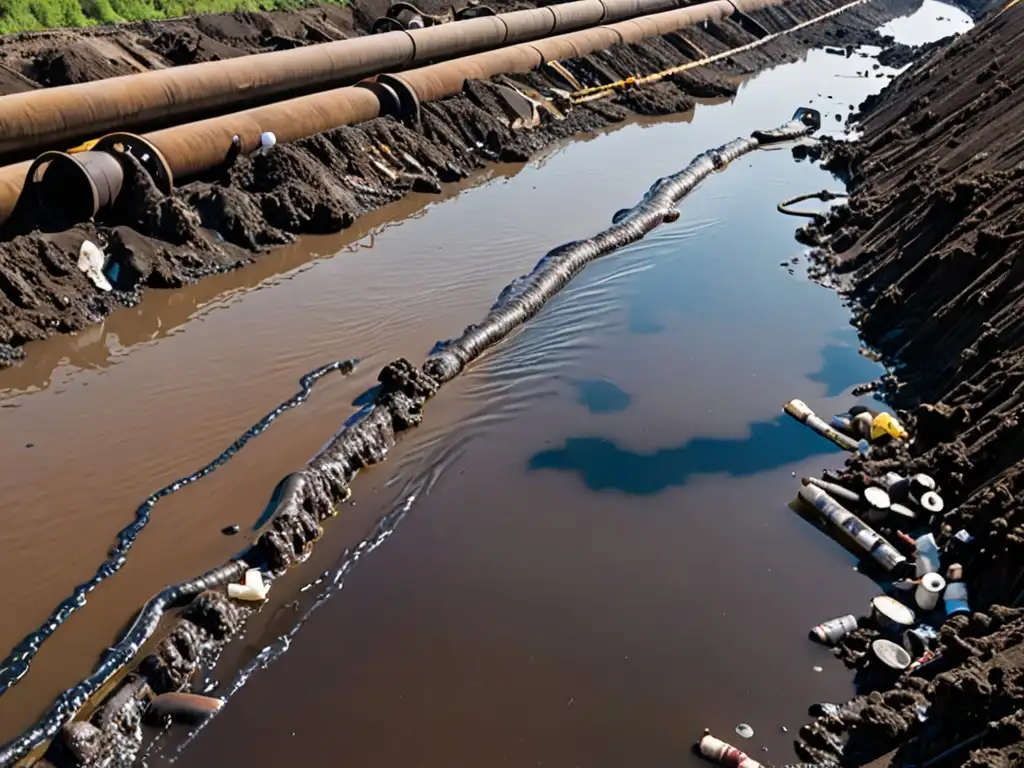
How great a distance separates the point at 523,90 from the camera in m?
26.4

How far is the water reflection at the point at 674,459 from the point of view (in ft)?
36.8

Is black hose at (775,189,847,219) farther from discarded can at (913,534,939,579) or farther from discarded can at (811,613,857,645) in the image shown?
discarded can at (811,613,857,645)

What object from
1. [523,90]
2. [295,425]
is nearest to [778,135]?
[523,90]

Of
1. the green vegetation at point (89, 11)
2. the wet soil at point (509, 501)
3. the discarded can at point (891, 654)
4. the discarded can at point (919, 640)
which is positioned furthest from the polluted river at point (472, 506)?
the green vegetation at point (89, 11)

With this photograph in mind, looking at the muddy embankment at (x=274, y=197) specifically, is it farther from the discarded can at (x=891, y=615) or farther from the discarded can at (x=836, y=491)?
the discarded can at (x=891, y=615)

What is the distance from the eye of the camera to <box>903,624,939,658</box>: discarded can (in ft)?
27.3

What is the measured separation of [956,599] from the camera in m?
8.69

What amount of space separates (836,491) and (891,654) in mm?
2698

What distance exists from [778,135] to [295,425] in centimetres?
2032

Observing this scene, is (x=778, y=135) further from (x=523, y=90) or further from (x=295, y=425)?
(x=295, y=425)

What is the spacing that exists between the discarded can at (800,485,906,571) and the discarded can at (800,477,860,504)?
10cm

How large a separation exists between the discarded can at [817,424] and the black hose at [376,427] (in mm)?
4334

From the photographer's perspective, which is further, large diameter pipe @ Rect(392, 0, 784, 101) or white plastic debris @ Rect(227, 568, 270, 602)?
large diameter pipe @ Rect(392, 0, 784, 101)

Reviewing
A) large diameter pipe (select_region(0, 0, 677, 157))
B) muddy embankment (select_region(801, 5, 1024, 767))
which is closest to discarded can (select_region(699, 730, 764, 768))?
muddy embankment (select_region(801, 5, 1024, 767))
